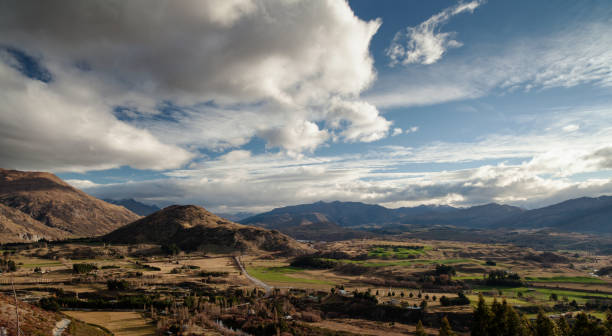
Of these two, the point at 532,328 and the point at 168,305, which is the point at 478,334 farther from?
the point at 168,305

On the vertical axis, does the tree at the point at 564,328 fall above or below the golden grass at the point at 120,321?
above

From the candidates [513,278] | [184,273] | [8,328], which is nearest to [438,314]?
[513,278]

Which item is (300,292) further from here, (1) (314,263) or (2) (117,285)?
(1) (314,263)

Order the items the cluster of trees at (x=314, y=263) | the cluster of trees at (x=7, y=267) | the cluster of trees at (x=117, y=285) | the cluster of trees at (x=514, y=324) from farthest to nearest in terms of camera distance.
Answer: the cluster of trees at (x=314, y=263), the cluster of trees at (x=7, y=267), the cluster of trees at (x=117, y=285), the cluster of trees at (x=514, y=324)

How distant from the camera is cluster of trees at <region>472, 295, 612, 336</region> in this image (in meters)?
53.4

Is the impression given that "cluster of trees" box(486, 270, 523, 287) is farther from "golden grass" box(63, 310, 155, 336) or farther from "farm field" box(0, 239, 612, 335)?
"golden grass" box(63, 310, 155, 336)

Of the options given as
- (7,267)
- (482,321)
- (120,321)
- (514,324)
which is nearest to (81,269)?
(7,267)

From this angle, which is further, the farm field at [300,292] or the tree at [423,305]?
the tree at [423,305]

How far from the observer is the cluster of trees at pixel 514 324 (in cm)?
5342

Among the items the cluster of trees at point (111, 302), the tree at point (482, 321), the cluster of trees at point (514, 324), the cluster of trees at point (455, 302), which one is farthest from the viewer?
the cluster of trees at point (455, 302)

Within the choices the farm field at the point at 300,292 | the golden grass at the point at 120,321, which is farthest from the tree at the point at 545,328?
the golden grass at the point at 120,321

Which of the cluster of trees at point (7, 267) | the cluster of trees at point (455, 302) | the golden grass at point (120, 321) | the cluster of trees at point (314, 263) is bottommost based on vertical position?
the cluster of trees at point (314, 263)

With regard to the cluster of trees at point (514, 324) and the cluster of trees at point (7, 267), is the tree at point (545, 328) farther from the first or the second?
the cluster of trees at point (7, 267)

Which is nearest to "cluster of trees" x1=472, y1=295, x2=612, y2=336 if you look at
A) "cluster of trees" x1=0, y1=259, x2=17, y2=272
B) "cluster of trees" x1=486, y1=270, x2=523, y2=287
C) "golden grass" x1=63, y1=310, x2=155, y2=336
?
"golden grass" x1=63, y1=310, x2=155, y2=336
